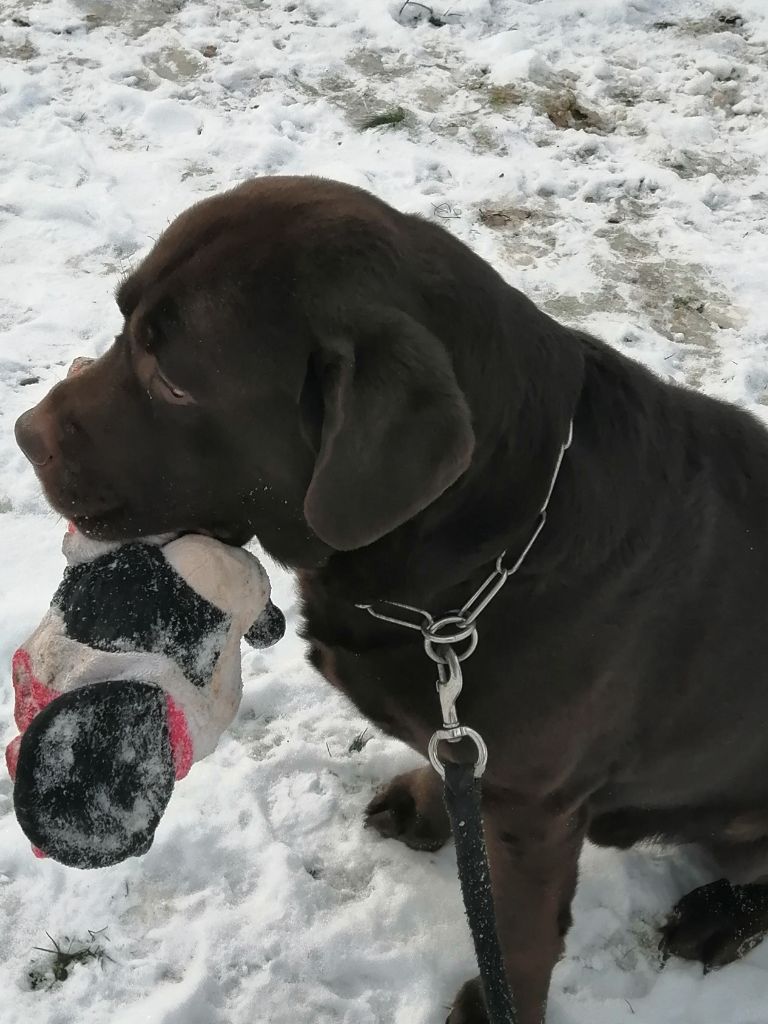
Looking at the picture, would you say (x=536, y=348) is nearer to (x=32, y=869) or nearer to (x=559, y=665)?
(x=559, y=665)

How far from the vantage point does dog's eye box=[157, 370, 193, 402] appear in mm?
1606

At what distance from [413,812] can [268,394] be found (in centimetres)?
140

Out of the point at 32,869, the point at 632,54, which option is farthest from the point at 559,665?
the point at 632,54

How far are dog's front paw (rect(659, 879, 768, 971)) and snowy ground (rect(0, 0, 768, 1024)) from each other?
0.05 metres

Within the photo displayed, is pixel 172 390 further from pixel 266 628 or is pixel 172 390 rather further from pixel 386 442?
pixel 266 628

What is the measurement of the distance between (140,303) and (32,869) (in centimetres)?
147

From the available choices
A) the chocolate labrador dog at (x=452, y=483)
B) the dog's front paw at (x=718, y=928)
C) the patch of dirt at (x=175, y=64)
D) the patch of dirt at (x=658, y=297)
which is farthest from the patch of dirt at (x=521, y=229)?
the dog's front paw at (x=718, y=928)

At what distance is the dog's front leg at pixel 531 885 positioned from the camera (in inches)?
77.2

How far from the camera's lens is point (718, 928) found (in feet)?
7.79

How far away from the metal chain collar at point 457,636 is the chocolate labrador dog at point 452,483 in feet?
0.08

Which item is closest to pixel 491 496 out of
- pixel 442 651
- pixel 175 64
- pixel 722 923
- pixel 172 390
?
pixel 442 651

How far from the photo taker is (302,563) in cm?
179

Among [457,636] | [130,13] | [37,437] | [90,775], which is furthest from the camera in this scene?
[130,13]

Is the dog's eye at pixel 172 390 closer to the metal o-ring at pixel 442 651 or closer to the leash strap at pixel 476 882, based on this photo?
the metal o-ring at pixel 442 651
